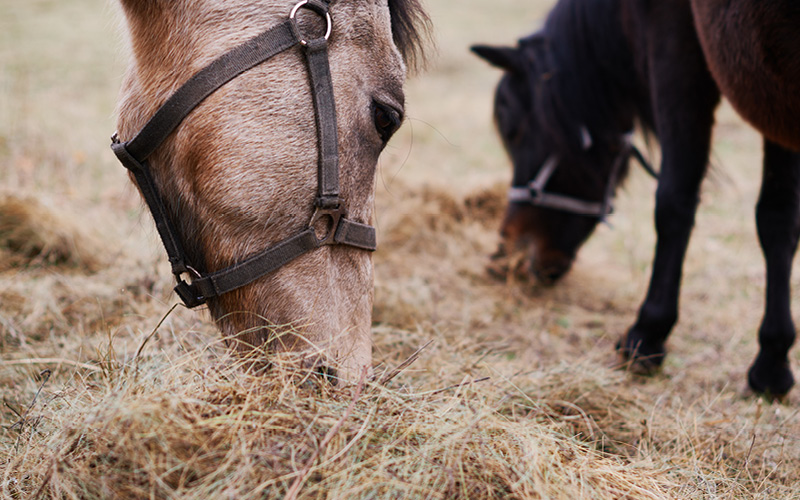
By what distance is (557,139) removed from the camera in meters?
3.99

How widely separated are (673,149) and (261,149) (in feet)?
7.42

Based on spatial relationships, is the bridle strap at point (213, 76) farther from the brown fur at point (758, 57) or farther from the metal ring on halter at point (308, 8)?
the brown fur at point (758, 57)

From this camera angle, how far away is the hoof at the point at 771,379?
2.77 metres

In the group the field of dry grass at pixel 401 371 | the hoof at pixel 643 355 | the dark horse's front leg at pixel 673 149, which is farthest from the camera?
the hoof at pixel 643 355

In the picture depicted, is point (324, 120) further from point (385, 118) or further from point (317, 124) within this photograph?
point (385, 118)

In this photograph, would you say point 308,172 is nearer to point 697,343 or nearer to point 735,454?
point 735,454

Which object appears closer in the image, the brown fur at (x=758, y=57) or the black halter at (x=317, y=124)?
the black halter at (x=317, y=124)

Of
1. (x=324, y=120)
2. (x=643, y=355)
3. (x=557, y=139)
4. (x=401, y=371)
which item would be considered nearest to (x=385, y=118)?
(x=324, y=120)

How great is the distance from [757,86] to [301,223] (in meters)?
1.88

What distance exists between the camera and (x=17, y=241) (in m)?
3.41

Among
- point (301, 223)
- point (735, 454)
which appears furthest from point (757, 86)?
point (301, 223)

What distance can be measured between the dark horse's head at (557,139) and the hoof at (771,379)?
66.5 inches

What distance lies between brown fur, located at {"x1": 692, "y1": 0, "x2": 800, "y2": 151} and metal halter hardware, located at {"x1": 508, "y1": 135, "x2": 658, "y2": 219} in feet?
6.15

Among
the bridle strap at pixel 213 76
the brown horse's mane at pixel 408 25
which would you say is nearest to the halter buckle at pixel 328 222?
the bridle strap at pixel 213 76
